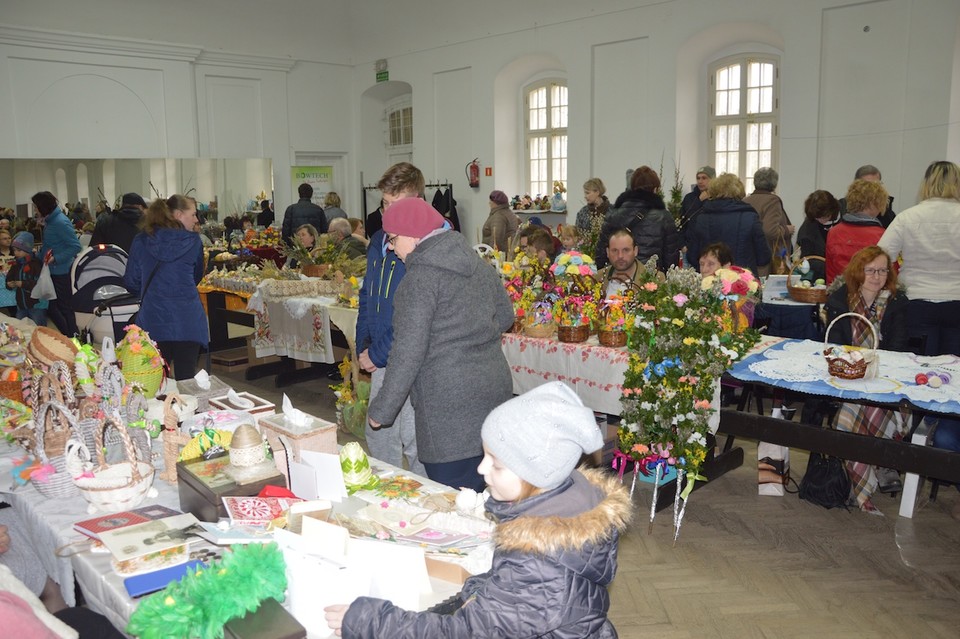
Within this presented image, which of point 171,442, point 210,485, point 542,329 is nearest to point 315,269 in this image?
point 542,329

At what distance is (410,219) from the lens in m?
2.66

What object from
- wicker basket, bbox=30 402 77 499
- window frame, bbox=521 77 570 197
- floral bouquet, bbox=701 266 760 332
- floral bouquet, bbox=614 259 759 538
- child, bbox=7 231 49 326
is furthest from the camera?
window frame, bbox=521 77 570 197

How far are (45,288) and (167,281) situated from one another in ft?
11.6

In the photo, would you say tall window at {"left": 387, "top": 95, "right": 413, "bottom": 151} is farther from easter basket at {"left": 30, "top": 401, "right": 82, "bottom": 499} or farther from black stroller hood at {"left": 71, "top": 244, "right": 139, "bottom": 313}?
easter basket at {"left": 30, "top": 401, "right": 82, "bottom": 499}

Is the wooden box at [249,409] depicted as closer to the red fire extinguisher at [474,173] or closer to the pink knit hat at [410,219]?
the pink knit hat at [410,219]

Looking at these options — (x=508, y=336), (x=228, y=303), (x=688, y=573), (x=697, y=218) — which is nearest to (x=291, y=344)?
Answer: (x=228, y=303)

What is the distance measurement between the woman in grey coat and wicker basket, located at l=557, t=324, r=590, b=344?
5.32 feet

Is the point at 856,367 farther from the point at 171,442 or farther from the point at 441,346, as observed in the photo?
the point at 171,442

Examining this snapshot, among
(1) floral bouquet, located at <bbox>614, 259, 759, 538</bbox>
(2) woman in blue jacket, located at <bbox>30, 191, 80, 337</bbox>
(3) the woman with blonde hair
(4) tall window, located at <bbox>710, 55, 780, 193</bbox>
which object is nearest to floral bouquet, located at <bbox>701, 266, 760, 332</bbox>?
(1) floral bouquet, located at <bbox>614, 259, 759, 538</bbox>

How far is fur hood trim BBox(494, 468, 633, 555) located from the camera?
57.9 inches

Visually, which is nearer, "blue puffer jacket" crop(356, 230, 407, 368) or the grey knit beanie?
the grey knit beanie

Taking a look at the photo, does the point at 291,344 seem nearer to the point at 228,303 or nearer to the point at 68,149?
the point at 228,303

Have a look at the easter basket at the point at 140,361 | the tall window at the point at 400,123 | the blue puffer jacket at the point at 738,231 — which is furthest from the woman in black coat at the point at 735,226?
the tall window at the point at 400,123

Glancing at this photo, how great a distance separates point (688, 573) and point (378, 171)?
12.3 metres
